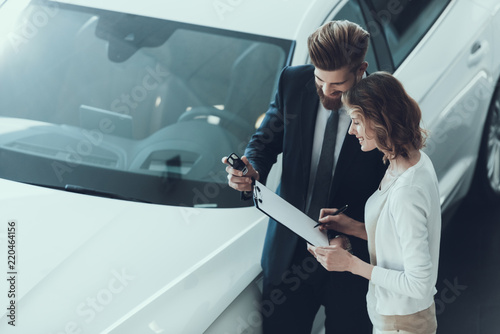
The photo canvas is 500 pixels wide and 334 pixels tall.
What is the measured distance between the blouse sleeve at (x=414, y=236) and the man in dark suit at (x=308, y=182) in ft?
1.20

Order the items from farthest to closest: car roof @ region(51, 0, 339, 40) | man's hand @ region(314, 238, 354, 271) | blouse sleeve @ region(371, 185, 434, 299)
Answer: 1. car roof @ region(51, 0, 339, 40)
2. man's hand @ region(314, 238, 354, 271)
3. blouse sleeve @ region(371, 185, 434, 299)

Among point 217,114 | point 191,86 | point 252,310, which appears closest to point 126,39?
point 191,86

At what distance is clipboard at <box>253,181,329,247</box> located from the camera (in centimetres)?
176

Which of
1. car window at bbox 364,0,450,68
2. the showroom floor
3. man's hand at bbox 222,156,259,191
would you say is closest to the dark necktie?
man's hand at bbox 222,156,259,191

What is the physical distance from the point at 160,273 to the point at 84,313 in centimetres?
25

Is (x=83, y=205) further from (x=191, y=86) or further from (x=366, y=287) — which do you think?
(x=366, y=287)

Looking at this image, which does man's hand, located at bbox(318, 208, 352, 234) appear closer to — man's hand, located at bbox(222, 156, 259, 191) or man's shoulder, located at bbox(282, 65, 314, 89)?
man's hand, located at bbox(222, 156, 259, 191)

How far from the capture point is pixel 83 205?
2.08 metres

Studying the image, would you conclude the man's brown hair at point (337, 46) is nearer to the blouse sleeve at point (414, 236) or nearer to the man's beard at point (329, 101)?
the man's beard at point (329, 101)

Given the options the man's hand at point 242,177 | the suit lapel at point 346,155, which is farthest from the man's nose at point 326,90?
the man's hand at point 242,177

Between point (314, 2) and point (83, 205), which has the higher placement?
point (314, 2)

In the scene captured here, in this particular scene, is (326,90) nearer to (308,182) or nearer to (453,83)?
(308,182)

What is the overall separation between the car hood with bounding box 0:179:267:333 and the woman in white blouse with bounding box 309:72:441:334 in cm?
40

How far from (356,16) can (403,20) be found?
324 mm
